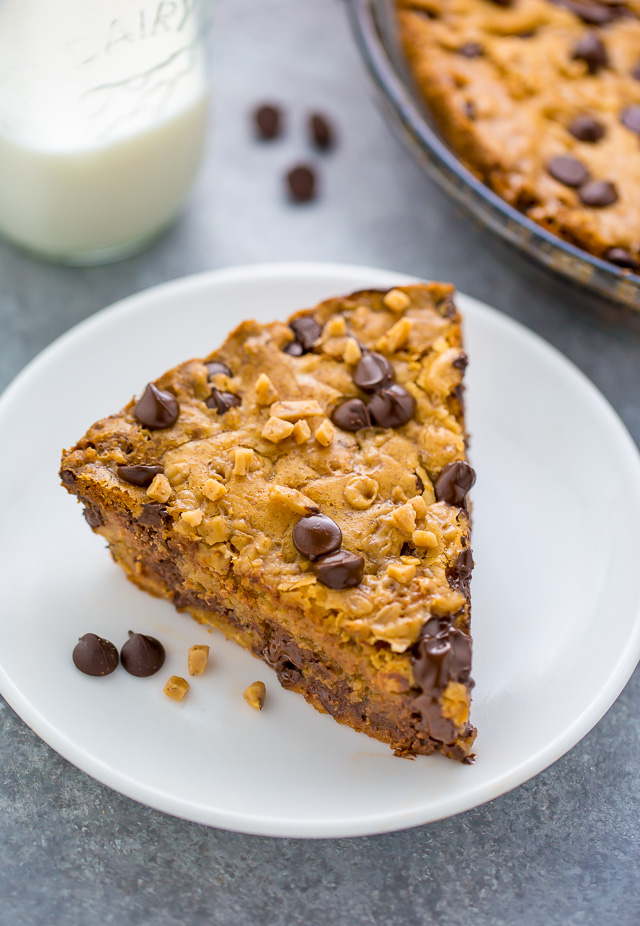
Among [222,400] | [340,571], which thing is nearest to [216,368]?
[222,400]

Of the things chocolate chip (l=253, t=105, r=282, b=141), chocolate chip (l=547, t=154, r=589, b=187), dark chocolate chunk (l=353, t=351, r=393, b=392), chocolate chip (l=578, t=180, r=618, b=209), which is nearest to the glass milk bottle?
chocolate chip (l=253, t=105, r=282, b=141)

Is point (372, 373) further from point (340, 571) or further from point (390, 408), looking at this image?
point (340, 571)

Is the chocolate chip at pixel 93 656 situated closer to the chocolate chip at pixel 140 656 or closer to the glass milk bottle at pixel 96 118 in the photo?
the chocolate chip at pixel 140 656

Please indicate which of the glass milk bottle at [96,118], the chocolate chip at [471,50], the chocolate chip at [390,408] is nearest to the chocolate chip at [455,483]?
the chocolate chip at [390,408]

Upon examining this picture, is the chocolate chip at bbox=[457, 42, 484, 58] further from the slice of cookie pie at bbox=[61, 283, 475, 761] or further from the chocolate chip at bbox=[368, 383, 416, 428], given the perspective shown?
the chocolate chip at bbox=[368, 383, 416, 428]

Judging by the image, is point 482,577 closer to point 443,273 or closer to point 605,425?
point 605,425

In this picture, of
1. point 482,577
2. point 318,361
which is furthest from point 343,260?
point 482,577
